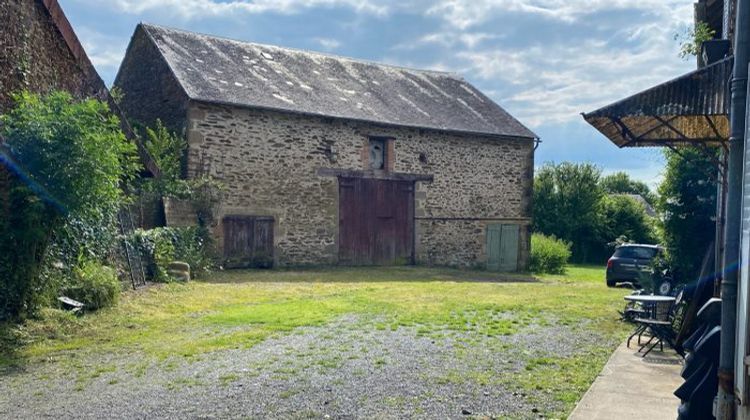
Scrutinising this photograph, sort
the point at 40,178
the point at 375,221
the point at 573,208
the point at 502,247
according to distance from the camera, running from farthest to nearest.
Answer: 1. the point at 573,208
2. the point at 502,247
3. the point at 375,221
4. the point at 40,178

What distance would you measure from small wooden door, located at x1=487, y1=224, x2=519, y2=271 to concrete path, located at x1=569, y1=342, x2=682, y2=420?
15089mm

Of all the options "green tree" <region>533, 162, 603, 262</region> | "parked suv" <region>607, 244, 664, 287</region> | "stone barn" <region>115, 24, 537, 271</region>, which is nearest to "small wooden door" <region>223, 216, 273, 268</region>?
"stone barn" <region>115, 24, 537, 271</region>

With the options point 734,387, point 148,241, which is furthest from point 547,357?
point 148,241

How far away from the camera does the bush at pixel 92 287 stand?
8.97m

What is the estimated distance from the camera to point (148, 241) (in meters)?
12.9

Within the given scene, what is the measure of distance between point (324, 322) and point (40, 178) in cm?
405

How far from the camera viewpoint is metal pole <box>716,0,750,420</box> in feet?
10.7

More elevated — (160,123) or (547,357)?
(160,123)

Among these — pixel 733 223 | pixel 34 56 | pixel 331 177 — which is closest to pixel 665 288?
pixel 733 223

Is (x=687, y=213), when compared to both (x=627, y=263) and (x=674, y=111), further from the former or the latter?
(x=627, y=263)

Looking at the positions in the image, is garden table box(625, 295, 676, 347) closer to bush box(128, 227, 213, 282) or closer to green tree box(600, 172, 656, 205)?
bush box(128, 227, 213, 282)

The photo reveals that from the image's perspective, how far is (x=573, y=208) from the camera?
3519cm

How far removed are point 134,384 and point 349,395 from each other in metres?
1.87

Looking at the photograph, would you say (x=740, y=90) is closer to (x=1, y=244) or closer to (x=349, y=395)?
(x=349, y=395)
